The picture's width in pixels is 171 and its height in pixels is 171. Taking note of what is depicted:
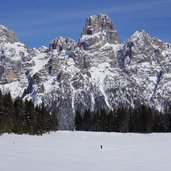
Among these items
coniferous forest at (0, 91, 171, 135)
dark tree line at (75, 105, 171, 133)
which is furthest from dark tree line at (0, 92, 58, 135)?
dark tree line at (75, 105, 171, 133)

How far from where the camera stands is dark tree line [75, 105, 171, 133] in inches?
6422

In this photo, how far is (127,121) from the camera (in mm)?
174625

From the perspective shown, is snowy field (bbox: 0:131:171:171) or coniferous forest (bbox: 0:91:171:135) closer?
snowy field (bbox: 0:131:171:171)

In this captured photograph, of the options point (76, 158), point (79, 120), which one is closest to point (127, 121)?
point (79, 120)

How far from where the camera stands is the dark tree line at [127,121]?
163m

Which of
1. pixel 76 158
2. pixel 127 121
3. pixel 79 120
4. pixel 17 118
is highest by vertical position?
pixel 79 120

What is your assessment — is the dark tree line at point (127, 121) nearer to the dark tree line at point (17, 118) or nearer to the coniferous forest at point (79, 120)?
the coniferous forest at point (79, 120)

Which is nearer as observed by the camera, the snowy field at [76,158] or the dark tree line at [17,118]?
the snowy field at [76,158]

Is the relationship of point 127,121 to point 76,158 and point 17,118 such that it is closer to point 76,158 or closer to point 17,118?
point 17,118

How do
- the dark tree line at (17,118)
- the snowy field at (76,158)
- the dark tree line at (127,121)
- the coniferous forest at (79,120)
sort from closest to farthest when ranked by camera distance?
the snowy field at (76,158)
the dark tree line at (17,118)
the coniferous forest at (79,120)
the dark tree line at (127,121)

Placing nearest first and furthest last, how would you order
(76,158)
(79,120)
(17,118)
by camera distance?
(76,158), (17,118), (79,120)

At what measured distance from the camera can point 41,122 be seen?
5098 inches

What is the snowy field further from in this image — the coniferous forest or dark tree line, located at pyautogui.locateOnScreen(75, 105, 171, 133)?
dark tree line, located at pyautogui.locateOnScreen(75, 105, 171, 133)

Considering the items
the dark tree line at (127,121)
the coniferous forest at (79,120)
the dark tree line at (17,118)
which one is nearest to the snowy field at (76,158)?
the dark tree line at (17,118)
